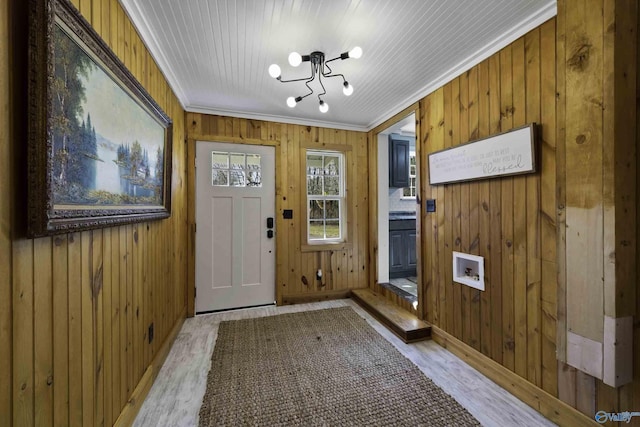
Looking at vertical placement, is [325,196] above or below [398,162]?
below

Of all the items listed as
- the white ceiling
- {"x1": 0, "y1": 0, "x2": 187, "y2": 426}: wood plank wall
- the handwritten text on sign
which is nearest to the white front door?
the white ceiling

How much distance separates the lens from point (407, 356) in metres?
2.21

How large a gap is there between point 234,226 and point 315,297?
1462 millimetres

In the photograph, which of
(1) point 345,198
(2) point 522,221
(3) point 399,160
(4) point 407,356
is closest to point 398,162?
(3) point 399,160

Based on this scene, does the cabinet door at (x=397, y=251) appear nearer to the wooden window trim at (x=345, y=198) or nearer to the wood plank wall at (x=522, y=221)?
the wooden window trim at (x=345, y=198)

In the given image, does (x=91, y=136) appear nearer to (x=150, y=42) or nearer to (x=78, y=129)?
(x=78, y=129)

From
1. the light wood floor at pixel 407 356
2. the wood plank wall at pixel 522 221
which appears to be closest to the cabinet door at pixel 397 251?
the light wood floor at pixel 407 356

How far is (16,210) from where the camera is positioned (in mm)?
792

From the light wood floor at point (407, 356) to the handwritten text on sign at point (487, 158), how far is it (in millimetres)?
1529

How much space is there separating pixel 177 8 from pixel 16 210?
58.1 inches

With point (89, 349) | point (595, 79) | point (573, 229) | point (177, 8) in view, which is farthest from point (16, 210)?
point (595, 79)

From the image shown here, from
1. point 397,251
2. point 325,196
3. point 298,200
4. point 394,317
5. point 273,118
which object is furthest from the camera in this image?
point 397,251

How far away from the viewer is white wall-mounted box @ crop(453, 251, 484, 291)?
2023 mm

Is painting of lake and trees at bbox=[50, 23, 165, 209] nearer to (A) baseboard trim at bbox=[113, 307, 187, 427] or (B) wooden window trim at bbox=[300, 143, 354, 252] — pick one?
(A) baseboard trim at bbox=[113, 307, 187, 427]
